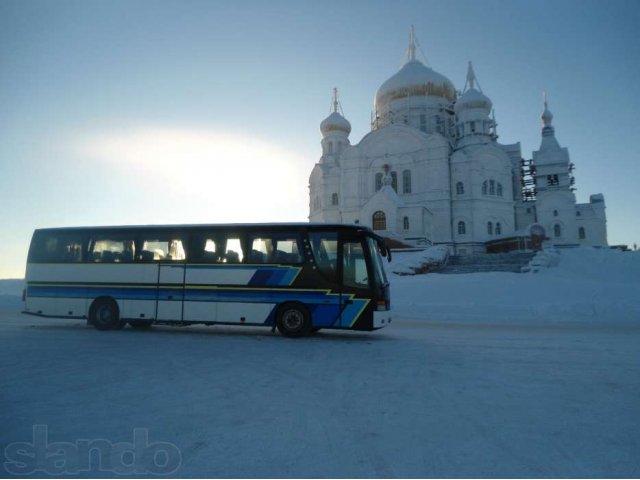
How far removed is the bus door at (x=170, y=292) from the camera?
11.9m

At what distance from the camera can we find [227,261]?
459 inches

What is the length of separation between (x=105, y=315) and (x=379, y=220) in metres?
31.2

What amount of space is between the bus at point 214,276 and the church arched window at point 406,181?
117ft

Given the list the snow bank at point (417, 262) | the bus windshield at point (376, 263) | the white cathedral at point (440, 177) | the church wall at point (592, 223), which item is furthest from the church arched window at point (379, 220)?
the bus windshield at point (376, 263)

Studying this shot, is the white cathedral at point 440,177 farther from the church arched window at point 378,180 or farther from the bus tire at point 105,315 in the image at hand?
the bus tire at point 105,315

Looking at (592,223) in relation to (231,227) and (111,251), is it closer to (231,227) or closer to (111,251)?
(231,227)

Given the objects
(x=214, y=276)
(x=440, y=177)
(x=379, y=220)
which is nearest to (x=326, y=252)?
(x=214, y=276)

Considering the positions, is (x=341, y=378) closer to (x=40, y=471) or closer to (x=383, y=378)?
(x=383, y=378)

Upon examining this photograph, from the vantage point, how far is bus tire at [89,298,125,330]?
12.4 m

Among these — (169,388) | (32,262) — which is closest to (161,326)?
(32,262)

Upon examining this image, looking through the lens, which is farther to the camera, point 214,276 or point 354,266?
point 214,276

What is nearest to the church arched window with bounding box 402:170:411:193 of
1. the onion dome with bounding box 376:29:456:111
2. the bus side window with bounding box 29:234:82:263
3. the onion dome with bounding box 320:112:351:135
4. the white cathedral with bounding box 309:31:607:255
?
the white cathedral with bounding box 309:31:607:255

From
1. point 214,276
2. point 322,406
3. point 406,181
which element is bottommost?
point 322,406

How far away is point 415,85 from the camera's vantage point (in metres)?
50.8
